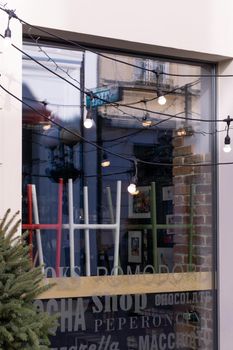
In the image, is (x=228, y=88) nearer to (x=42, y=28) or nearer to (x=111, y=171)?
(x=111, y=171)

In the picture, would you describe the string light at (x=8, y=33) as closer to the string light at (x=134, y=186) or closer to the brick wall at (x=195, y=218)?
the string light at (x=134, y=186)

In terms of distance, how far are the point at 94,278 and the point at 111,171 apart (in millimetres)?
904

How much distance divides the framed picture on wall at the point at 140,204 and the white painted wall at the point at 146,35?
2.26 ft

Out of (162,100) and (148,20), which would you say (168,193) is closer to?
(162,100)

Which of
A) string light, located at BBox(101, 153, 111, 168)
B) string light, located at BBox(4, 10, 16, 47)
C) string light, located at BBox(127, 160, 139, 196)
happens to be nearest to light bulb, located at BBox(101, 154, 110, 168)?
string light, located at BBox(101, 153, 111, 168)

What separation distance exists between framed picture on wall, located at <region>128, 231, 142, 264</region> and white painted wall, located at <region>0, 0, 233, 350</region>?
77cm

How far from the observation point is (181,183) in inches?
264

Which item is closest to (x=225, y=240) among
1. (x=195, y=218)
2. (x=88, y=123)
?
(x=195, y=218)

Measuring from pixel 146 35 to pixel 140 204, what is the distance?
4.70 ft

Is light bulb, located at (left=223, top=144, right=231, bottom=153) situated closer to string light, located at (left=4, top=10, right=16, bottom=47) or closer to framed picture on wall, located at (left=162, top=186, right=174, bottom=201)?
framed picture on wall, located at (left=162, top=186, right=174, bottom=201)

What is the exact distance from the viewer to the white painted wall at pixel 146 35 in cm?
560

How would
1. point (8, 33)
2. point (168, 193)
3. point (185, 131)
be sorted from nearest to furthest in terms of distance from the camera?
point (8, 33), point (168, 193), point (185, 131)

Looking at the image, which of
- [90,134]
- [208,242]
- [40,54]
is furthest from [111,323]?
[40,54]

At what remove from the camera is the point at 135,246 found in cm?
638
